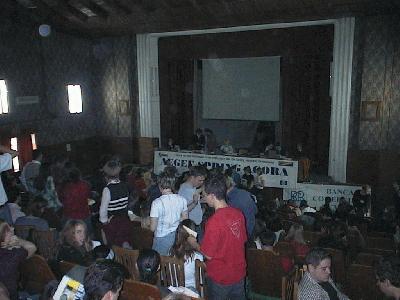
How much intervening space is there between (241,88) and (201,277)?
11295mm

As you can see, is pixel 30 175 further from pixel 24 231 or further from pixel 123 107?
pixel 123 107

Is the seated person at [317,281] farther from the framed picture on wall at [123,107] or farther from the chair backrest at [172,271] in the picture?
the framed picture on wall at [123,107]

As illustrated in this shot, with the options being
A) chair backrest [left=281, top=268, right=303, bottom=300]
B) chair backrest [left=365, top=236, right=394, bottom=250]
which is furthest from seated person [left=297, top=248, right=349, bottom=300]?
chair backrest [left=365, top=236, right=394, bottom=250]

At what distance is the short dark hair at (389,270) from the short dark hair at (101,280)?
7.16 ft

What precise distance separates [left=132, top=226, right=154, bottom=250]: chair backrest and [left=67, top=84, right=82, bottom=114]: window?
8310 mm

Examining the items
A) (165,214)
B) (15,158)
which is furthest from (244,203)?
(15,158)

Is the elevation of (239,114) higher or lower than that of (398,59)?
lower

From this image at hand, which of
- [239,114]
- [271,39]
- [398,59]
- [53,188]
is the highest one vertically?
[271,39]

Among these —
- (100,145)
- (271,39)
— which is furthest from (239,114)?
(100,145)

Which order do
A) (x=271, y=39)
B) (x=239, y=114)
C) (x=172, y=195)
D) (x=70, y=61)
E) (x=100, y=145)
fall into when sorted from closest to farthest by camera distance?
(x=172, y=195) → (x=271, y=39) → (x=70, y=61) → (x=100, y=145) → (x=239, y=114)

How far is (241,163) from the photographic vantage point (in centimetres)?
972

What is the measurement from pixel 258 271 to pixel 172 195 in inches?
50.6

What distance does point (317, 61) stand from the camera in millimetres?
11570

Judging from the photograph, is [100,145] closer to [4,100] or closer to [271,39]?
[4,100]
